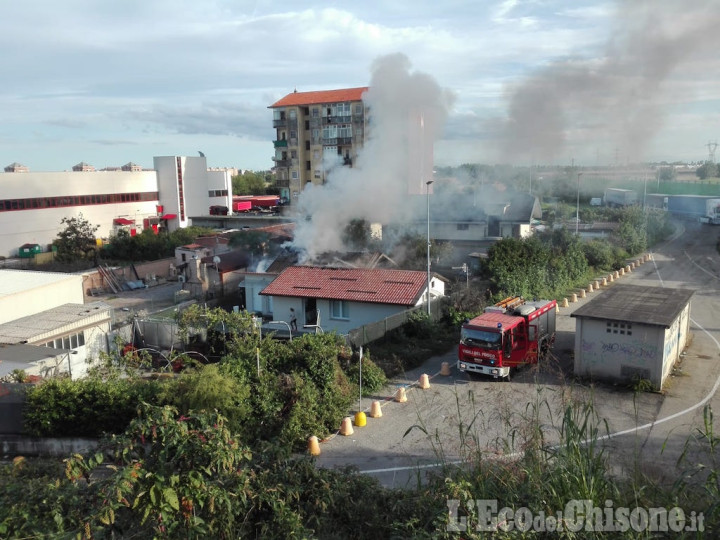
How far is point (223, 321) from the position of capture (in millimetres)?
17391

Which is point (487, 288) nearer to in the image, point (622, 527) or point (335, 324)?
point (335, 324)

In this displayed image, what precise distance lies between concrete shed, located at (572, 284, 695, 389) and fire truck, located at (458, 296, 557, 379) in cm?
130

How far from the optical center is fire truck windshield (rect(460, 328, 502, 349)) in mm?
15273

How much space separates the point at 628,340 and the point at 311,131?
143ft

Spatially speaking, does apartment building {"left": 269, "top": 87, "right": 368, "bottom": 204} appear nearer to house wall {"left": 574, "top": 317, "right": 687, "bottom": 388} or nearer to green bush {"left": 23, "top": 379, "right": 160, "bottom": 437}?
house wall {"left": 574, "top": 317, "right": 687, "bottom": 388}

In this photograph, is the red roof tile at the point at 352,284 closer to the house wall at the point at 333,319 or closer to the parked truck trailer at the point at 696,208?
the house wall at the point at 333,319

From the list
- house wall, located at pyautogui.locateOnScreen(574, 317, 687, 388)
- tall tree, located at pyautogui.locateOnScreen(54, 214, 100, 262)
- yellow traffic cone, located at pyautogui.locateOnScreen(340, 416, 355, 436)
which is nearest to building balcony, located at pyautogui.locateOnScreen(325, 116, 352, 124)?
tall tree, located at pyautogui.locateOnScreen(54, 214, 100, 262)

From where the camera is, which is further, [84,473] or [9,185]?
[9,185]

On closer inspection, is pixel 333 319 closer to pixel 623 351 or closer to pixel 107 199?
pixel 623 351

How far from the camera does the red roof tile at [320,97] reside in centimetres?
5238

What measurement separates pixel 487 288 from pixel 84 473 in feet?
67.4

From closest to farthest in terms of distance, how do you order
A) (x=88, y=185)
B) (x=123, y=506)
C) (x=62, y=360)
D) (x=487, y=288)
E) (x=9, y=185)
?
(x=123, y=506), (x=62, y=360), (x=487, y=288), (x=9, y=185), (x=88, y=185)

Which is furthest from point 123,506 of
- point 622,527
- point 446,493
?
point 622,527

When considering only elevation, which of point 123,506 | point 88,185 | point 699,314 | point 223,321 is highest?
point 88,185
